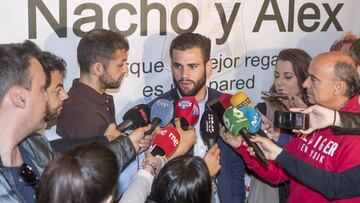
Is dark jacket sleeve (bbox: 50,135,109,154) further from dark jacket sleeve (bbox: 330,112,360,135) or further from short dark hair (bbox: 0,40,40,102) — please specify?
dark jacket sleeve (bbox: 330,112,360,135)

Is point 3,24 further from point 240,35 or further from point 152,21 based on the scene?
point 240,35

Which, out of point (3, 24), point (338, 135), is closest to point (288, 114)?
point (338, 135)

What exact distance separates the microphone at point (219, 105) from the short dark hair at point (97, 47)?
60cm

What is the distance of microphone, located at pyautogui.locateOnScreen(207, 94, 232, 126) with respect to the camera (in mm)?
2925

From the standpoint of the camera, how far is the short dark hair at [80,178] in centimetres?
152

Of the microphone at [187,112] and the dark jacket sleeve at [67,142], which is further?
the microphone at [187,112]

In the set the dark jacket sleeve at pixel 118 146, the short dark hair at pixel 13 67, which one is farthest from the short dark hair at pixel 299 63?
the short dark hair at pixel 13 67

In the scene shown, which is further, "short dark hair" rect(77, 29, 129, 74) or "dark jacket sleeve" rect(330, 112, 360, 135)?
"short dark hair" rect(77, 29, 129, 74)

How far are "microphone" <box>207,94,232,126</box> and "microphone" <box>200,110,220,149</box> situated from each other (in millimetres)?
91

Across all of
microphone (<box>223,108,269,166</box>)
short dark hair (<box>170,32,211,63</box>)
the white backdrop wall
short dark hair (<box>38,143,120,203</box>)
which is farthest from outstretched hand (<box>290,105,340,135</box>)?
the white backdrop wall

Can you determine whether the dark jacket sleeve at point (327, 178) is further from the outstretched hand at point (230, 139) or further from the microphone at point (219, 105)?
the microphone at point (219, 105)

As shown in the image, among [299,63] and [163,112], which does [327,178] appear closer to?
[163,112]

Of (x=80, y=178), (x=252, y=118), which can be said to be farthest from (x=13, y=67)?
(x=252, y=118)

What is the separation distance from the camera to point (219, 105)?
2.98 meters
